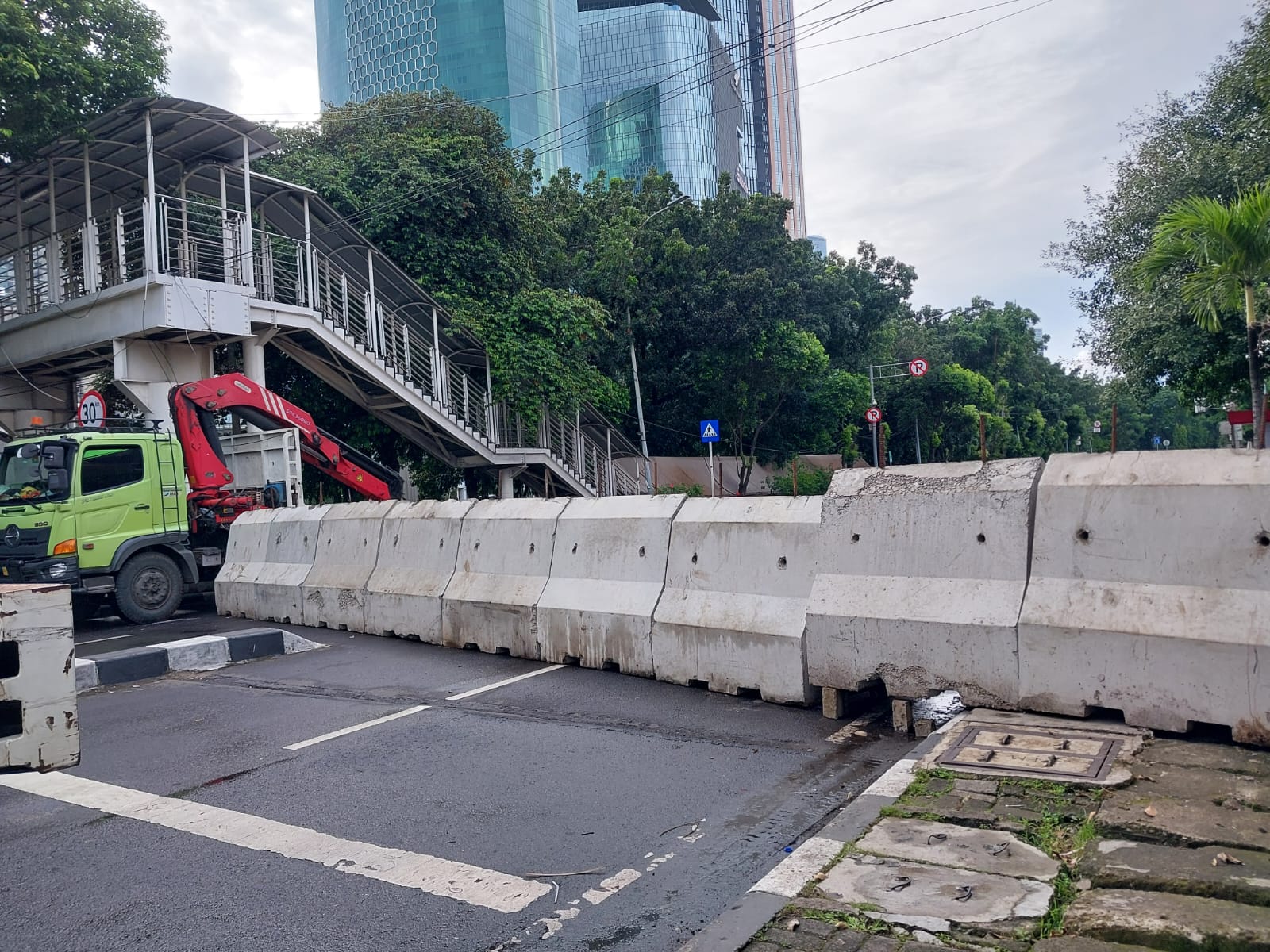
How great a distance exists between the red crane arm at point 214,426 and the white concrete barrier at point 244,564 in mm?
2006

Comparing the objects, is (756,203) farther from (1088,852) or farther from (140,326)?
(1088,852)

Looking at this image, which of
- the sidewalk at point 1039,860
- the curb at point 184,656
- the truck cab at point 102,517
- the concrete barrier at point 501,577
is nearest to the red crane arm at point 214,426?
the truck cab at point 102,517

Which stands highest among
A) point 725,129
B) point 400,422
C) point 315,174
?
point 725,129

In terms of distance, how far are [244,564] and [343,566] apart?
230 centimetres

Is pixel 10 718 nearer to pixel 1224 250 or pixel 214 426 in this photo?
pixel 214 426

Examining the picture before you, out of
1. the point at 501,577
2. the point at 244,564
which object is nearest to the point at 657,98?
the point at 244,564

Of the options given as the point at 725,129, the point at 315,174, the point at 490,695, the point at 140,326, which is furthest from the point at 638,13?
the point at 490,695

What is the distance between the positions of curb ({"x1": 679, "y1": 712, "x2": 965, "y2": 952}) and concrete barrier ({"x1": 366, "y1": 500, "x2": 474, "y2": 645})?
546 centimetres

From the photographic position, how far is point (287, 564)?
1121cm

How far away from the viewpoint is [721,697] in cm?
663

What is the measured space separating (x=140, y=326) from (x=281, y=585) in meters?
8.38

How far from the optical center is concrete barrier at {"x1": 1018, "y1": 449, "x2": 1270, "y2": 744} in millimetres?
4512

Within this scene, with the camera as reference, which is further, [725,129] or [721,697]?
[725,129]

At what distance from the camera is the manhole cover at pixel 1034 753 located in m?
4.27
